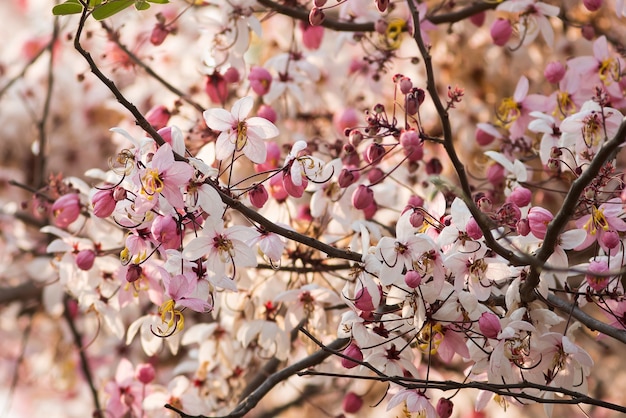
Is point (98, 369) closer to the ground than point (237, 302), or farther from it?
closer to the ground

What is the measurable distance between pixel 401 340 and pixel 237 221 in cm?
97

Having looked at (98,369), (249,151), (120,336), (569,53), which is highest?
(249,151)

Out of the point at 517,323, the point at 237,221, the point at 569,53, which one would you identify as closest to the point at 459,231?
the point at 517,323

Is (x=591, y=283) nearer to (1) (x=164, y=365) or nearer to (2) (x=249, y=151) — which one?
(2) (x=249, y=151)

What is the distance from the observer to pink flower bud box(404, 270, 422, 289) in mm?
1129

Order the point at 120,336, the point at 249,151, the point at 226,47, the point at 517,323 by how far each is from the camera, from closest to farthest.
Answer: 1. the point at 517,323
2. the point at 249,151
3. the point at 120,336
4. the point at 226,47

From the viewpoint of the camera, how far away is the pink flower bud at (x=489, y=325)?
44.9 inches

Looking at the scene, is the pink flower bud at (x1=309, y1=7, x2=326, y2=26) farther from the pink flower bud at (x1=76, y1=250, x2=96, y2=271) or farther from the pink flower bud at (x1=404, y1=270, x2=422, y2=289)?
the pink flower bud at (x1=76, y1=250, x2=96, y2=271)

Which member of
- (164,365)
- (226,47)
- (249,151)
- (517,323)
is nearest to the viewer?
(517,323)

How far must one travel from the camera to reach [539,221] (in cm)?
116

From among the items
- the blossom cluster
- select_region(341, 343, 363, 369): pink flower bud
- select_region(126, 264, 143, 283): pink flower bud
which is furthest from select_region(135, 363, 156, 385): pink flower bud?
select_region(341, 343, 363, 369): pink flower bud

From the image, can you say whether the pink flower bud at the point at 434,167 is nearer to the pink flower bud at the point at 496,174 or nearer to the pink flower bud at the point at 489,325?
the pink flower bud at the point at 496,174

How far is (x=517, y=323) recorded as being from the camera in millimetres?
1146

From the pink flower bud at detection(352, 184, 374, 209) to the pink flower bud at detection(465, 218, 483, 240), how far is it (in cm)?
26
